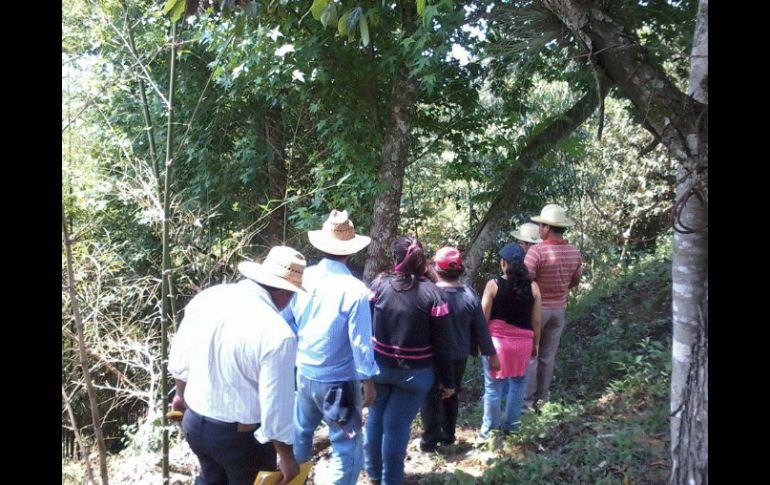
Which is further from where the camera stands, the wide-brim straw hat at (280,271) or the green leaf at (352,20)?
the wide-brim straw hat at (280,271)

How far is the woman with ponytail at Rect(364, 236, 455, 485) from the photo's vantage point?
3.71 m

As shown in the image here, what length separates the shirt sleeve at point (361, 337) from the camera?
338 centimetres

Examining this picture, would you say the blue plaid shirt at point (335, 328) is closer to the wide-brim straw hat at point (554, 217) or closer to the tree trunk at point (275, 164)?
the wide-brim straw hat at point (554, 217)

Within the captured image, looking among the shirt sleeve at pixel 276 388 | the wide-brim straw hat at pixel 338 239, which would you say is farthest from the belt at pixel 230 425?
the wide-brim straw hat at pixel 338 239

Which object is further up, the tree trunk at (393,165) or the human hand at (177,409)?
the tree trunk at (393,165)

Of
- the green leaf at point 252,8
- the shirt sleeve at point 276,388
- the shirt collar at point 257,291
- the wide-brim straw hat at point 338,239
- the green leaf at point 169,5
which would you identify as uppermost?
the green leaf at point 252,8

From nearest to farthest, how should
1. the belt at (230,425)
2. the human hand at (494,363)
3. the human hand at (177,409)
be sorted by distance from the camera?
the belt at (230,425)
the human hand at (177,409)
the human hand at (494,363)

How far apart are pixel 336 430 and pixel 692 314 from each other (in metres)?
2.13

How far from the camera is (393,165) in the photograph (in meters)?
6.64

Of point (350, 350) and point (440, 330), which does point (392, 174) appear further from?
point (350, 350)

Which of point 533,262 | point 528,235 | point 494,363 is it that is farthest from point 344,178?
point 494,363

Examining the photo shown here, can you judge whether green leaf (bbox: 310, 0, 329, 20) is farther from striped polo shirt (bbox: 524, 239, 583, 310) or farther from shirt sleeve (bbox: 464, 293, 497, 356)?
striped polo shirt (bbox: 524, 239, 583, 310)

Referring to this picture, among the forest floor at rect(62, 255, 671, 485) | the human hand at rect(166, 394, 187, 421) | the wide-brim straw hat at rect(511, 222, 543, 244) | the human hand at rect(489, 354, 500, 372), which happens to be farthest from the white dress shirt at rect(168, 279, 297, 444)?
the wide-brim straw hat at rect(511, 222, 543, 244)
